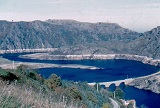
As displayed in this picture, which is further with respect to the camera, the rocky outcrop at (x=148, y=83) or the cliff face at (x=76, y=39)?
the cliff face at (x=76, y=39)

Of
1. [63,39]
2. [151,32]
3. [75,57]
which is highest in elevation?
[63,39]

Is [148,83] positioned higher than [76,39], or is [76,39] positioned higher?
[76,39]

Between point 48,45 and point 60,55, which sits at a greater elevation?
point 48,45

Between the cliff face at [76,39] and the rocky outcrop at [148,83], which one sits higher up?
the cliff face at [76,39]

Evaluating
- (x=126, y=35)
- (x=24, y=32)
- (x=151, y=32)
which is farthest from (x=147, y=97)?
(x=126, y=35)

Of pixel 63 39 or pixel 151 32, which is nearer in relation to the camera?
pixel 151 32

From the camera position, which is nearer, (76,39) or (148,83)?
(148,83)

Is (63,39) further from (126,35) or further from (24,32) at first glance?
(126,35)

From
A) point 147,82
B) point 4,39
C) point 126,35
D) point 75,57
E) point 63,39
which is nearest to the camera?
point 147,82
